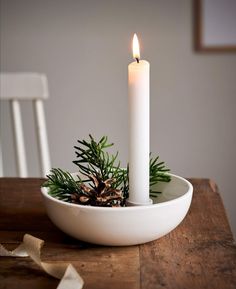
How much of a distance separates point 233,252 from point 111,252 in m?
0.17

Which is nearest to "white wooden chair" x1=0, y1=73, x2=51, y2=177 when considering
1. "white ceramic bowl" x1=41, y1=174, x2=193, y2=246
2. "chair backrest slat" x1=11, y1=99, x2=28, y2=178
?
"chair backrest slat" x1=11, y1=99, x2=28, y2=178

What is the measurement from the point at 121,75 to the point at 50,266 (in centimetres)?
129

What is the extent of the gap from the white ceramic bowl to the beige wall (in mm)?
1181

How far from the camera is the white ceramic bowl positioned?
0.56 metres

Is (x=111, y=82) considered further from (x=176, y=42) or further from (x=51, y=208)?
(x=51, y=208)

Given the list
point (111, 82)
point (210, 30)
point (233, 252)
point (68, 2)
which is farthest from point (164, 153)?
point (233, 252)

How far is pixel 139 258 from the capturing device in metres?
0.59

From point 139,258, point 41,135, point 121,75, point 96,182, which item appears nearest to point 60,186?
point 96,182

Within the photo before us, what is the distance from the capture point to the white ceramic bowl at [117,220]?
56 cm

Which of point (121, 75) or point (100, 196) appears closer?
point (100, 196)

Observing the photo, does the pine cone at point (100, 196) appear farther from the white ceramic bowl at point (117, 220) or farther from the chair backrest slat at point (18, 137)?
the chair backrest slat at point (18, 137)

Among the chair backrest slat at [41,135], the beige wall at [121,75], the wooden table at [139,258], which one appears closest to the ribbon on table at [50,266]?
the wooden table at [139,258]

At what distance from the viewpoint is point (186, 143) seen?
1800 millimetres

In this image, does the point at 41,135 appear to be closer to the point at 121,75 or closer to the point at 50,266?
the point at 121,75
